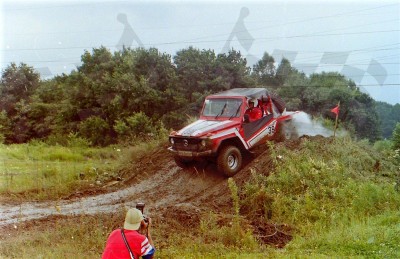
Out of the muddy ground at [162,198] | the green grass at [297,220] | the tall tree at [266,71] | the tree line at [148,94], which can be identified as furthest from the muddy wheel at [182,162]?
the tall tree at [266,71]

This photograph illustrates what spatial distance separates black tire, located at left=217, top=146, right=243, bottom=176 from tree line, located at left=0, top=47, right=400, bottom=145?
30.2 feet

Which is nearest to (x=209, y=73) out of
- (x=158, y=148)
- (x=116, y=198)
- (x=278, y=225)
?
(x=158, y=148)

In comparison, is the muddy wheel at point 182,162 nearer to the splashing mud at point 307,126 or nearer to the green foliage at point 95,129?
the splashing mud at point 307,126

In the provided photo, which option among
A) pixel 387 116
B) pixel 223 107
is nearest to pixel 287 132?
pixel 223 107

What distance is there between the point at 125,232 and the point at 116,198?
290 inches

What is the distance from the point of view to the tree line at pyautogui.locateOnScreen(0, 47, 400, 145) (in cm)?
2581

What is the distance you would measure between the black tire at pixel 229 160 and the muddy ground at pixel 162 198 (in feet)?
0.69

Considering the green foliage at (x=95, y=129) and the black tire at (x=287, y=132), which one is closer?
the black tire at (x=287, y=132)

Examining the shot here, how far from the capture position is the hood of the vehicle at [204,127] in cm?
1289

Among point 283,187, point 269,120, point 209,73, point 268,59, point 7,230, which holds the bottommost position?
point 7,230

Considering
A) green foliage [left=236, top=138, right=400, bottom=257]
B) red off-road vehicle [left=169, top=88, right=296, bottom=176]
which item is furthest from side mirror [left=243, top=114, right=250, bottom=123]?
green foliage [left=236, top=138, right=400, bottom=257]

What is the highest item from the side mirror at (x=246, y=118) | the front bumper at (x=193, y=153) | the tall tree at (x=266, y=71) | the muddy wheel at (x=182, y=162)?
the tall tree at (x=266, y=71)

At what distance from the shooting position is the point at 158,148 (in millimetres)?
17406

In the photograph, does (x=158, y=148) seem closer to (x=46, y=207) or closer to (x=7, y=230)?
(x=46, y=207)
